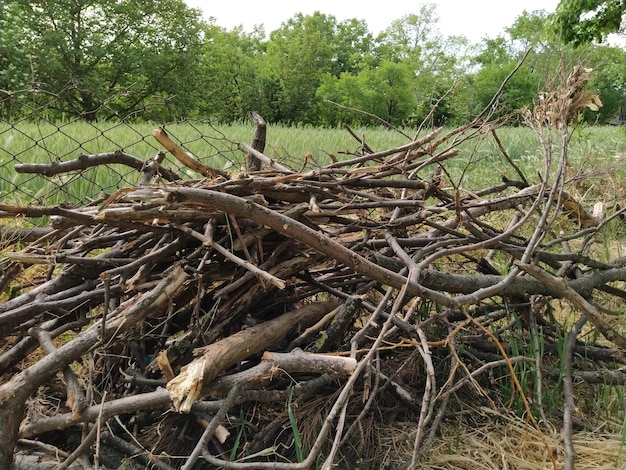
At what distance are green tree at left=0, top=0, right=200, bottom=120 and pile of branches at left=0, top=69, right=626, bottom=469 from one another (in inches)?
817

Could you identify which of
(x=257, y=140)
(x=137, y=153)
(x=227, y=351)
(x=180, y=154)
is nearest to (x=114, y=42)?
(x=137, y=153)

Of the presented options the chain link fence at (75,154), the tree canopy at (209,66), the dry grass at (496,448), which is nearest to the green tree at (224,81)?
the tree canopy at (209,66)

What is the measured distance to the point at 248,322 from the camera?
1434 mm

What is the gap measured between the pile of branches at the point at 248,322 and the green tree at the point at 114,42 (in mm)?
20764

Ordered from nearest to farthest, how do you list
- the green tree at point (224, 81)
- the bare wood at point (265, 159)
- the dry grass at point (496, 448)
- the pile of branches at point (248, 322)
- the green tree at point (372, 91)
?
the pile of branches at point (248, 322), the dry grass at point (496, 448), the bare wood at point (265, 159), the green tree at point (224, 81), the green tree at point (372, 91)

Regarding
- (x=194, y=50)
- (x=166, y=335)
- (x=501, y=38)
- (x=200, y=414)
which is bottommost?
(x=200, y=414)

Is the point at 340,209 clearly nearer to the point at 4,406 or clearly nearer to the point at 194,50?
the point at 4,406

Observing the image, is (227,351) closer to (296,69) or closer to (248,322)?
(248,322)

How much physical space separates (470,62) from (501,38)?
660 centimetres

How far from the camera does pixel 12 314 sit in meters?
1.31

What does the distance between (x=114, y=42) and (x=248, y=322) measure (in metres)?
26.2

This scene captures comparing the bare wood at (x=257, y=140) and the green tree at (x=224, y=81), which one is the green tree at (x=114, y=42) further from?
the bare wood at (x=257, y=140)

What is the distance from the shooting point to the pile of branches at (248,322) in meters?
1.14

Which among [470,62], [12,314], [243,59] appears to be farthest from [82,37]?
[470,62]
